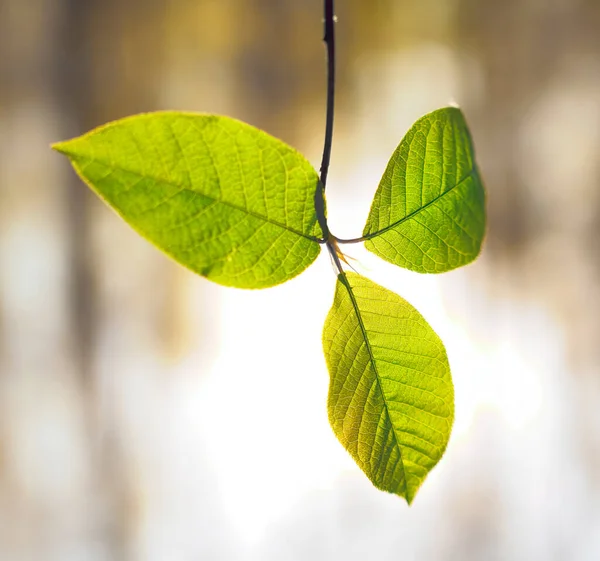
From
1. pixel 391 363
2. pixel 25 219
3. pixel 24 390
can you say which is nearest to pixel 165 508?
pixel 24 390

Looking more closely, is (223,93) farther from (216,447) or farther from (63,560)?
(63,560)

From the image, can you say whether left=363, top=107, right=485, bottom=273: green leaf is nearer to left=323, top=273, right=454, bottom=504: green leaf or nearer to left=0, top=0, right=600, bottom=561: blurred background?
left=323, top=273, right=454, bottom=504: green leaf

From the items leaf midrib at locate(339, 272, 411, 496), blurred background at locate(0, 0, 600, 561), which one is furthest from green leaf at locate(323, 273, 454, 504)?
blurred background at locate(0, 0, 600, 561)

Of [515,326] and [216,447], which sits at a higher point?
[515,326]

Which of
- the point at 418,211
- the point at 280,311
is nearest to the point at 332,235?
the point at 418,211

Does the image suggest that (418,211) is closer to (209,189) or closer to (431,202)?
(431,202)

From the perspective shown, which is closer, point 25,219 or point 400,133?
point 25,219
